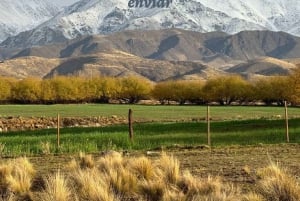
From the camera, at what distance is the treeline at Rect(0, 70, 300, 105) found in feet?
478

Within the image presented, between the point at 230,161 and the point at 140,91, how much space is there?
14821 centimetres

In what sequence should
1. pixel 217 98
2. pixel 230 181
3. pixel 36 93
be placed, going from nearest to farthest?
1. pixel 230 181
2. pixel 217 98
3. pixel 36 93

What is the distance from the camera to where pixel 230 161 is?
71.7 ft

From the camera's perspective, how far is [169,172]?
14.9 meters

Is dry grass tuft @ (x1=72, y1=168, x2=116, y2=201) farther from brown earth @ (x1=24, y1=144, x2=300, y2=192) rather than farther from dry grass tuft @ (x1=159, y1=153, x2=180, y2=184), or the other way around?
brown earth @ (x1=24, y1=144, x2=300, y2=192)

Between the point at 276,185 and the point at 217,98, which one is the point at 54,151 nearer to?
the point at 276,185

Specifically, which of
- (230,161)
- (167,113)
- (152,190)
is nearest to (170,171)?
(152,190)

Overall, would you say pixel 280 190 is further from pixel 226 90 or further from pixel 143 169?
pixel 226 90

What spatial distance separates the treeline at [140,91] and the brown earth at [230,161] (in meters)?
110

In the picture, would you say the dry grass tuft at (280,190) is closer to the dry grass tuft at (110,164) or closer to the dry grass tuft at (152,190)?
the dry grass tuft at (152,190)

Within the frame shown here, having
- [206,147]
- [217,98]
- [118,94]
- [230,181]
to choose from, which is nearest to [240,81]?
[217,98]

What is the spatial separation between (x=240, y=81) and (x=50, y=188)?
141m

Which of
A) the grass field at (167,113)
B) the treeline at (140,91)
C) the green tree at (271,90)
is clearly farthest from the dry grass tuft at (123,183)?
the green tree at (271,90)

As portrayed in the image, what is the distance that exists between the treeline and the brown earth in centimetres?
11019
